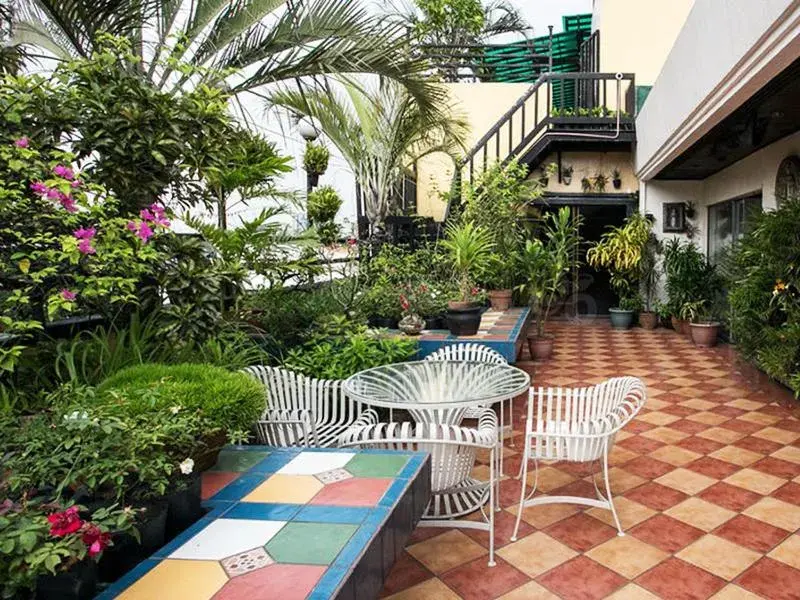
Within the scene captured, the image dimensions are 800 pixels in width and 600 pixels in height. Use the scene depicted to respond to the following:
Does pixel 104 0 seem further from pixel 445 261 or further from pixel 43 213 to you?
pixel 445 261

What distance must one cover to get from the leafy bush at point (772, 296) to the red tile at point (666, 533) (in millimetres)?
2324

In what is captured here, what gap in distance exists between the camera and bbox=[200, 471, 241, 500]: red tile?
202cm

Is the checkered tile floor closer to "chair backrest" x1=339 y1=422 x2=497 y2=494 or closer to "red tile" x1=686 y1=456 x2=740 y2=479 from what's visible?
"red tile" x1=686 y1=456 x2=740 y2=479

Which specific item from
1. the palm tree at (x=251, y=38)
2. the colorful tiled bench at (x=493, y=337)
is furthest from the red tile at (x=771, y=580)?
the palm tree at (x=251, y=38)

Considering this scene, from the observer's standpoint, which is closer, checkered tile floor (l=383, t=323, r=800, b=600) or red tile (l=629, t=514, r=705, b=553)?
checkered tile floor (l=383, t=323, r=800, b=600)

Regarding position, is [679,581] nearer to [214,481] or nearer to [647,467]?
[647,467]

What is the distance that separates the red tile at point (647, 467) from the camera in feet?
11.2

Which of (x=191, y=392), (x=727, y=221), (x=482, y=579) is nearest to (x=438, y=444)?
(x=482, y=579)

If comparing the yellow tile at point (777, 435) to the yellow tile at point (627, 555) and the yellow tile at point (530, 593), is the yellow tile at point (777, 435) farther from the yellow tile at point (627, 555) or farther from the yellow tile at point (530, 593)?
the yellow tile at point (530, 593)

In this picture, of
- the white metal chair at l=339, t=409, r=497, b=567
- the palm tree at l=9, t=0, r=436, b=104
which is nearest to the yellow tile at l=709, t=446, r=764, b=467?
the white metal chair at l=339, t=409, r=497, b=567

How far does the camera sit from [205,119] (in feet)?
9.71

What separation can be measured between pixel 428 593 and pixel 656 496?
1502 mm

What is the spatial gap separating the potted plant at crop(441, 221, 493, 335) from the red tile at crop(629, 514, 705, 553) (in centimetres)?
242

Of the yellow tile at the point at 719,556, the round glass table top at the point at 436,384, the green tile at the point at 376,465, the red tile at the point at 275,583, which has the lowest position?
the yellow tile at the point at 719,556
